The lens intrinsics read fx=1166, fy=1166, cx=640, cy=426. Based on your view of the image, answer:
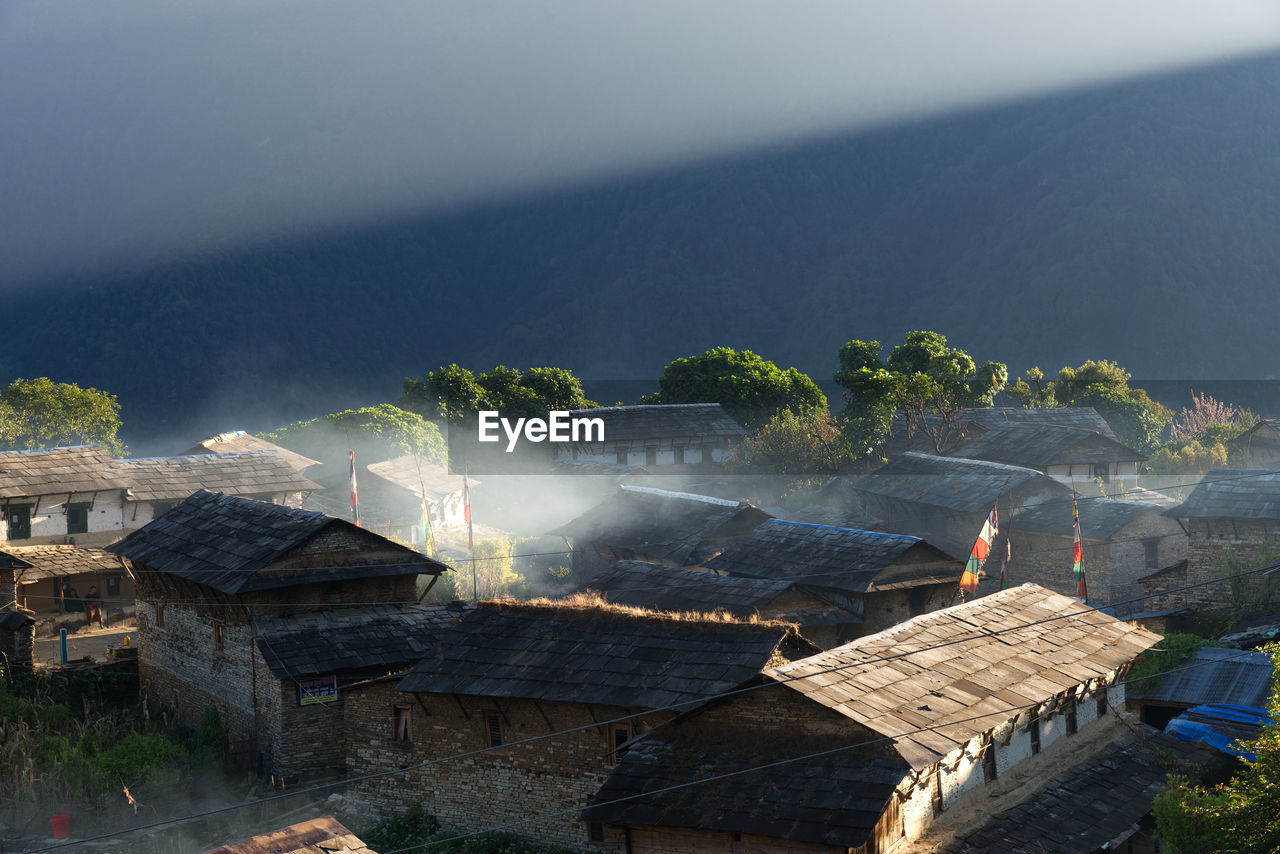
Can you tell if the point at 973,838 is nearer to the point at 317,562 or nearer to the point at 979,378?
the point at 317,562

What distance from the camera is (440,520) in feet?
205

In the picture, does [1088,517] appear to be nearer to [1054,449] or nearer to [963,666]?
[1054,449]

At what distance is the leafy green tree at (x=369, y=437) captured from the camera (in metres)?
80.9

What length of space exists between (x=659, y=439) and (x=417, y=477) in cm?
1692

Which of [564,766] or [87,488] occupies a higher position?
[87,488]

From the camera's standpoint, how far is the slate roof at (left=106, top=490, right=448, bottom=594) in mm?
29078

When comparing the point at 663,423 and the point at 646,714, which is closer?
the point at 646,714

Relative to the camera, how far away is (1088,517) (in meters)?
Result: 45.6

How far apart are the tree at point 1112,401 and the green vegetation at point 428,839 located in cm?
6530

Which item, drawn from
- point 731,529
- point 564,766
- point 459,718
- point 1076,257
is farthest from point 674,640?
point 1076,257

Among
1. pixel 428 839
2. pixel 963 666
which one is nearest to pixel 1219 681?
pixel 963 666

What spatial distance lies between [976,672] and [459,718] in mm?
9677

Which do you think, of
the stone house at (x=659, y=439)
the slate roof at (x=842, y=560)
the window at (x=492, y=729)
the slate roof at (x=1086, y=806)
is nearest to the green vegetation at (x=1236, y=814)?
the slate roof at (x=1086, y=806)

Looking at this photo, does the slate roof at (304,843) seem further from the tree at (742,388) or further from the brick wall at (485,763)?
the tree at (742,388)
